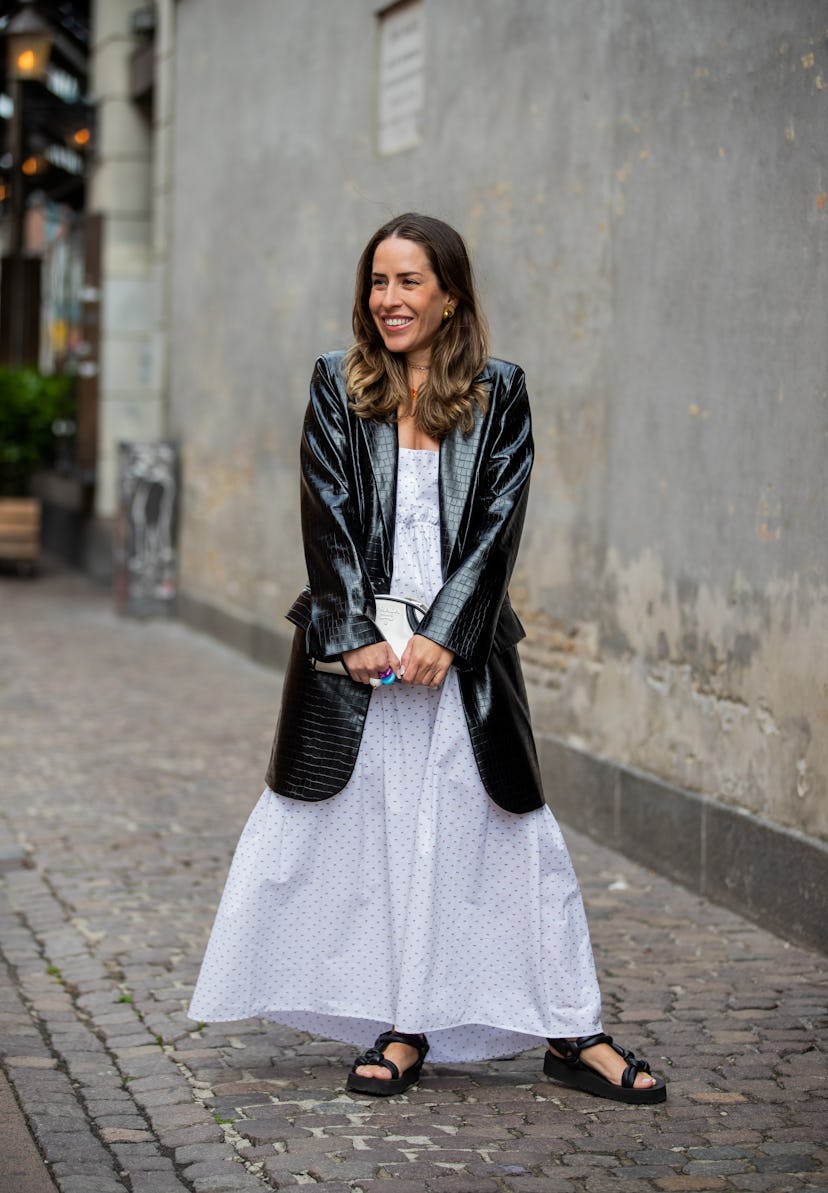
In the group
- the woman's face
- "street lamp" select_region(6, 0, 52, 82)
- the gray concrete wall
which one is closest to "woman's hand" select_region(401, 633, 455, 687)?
the woman's face

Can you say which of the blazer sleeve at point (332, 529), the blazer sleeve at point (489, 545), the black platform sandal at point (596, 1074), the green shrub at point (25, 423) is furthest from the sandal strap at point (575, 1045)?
the green shrub at point (25, 423)

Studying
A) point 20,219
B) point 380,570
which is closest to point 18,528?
point 20,219

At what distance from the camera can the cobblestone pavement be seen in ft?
11.5

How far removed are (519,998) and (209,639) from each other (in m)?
8.35

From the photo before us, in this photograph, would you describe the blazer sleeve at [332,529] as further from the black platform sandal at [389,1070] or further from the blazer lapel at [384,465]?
the black platform sandal at [389,1070]

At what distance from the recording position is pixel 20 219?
16.9 m

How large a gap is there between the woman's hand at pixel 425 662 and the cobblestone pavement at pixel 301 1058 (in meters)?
0.94

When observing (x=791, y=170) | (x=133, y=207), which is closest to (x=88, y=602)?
(x=133, y=207)

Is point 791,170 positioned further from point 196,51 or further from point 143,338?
point 143,338

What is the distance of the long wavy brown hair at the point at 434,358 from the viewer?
151 inches

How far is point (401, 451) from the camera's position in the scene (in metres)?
3.85

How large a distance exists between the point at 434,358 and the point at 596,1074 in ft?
5.29

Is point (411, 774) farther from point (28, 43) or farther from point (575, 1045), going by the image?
point (28, 43)

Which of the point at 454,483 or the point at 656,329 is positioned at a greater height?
the point at 656,329
